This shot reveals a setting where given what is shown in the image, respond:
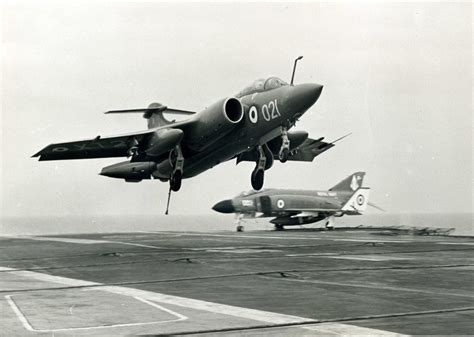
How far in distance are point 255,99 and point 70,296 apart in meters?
15.1

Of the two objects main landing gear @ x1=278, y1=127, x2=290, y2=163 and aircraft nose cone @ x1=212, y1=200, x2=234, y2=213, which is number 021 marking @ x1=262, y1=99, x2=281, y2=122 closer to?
main landing gear @ x1=278, y1=127, x2=290, y2=163

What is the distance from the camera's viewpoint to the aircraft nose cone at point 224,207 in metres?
61.3

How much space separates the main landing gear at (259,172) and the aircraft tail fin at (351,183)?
150 feet

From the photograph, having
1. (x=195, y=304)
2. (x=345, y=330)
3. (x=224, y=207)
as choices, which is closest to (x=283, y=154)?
(x=195, y=304)

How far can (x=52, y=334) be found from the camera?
8.84m

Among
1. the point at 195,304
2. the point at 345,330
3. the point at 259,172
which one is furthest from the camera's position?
the point at 259,172

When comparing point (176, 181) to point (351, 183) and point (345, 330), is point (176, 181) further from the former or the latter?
point (351, 183)

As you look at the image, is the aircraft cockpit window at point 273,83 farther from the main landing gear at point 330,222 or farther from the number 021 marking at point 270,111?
the main landing gear at point 330,222

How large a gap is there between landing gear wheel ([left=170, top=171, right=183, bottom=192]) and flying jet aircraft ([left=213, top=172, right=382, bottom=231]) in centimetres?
3085

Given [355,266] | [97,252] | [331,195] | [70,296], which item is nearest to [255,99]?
[97,252]

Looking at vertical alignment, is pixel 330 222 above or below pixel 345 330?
above

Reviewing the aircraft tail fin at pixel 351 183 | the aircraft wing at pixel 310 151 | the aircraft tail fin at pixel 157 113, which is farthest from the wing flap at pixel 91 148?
the aircraft tail fin at pixel 351 183

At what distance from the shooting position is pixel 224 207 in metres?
61.4

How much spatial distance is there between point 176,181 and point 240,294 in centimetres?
1637
